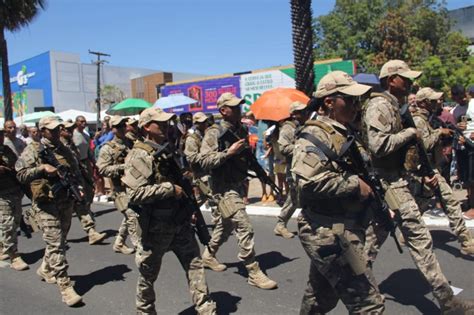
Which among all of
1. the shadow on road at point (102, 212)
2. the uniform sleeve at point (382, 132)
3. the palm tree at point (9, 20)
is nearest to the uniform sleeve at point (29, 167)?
the uniform sleeve at point (382, 132)

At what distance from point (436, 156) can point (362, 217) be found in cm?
275

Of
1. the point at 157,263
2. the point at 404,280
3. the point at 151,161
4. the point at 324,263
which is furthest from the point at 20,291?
the point at 404,280

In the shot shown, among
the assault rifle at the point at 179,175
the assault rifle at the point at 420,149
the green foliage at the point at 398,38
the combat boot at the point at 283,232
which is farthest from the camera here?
the green foliage at the point at 398,38

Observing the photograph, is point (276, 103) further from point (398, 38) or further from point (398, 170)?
point (398, 38)

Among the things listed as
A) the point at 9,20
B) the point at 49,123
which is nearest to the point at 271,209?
the point at 49,123

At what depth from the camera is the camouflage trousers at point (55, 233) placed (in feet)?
15.1

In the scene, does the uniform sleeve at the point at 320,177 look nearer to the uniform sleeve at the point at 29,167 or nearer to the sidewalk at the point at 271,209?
the uniform sleeve at the point at 29,167

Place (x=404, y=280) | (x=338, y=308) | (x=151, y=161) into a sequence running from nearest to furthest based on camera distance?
(x=151, y=161) < (x=338, y=308) < (x=404, y=280)

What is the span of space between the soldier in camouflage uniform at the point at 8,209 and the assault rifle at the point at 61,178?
123 cm

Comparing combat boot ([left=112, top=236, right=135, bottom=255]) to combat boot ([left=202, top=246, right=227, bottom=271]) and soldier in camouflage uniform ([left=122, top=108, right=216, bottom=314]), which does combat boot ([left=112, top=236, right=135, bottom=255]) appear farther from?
soldier in camouflage uniform ([left=122, top=108, right=216, bottom=314])

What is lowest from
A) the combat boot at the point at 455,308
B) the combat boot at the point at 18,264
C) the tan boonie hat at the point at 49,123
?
the combat boot at the point at 18,264

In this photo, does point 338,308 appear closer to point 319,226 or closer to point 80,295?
point 319,226

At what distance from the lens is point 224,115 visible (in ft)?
15.2

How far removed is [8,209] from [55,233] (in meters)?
1.46
